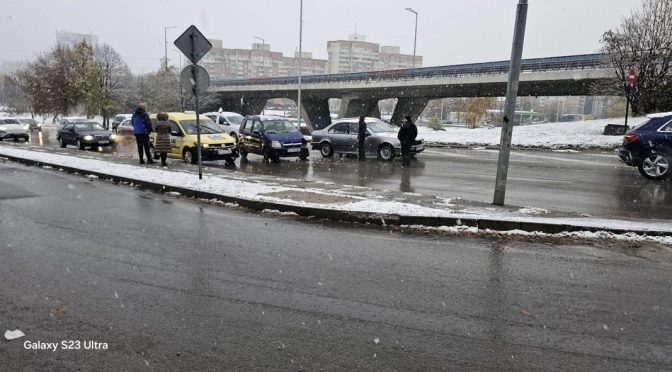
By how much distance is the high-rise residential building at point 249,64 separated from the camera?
122 metres

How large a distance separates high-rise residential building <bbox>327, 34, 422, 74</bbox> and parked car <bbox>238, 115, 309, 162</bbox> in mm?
105483

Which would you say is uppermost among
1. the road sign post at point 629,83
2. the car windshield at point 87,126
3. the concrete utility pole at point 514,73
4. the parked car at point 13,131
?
Answer: the road sign post at point 629,83

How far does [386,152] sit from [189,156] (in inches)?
287

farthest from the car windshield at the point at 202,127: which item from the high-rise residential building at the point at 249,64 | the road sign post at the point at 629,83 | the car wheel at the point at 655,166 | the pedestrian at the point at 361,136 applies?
the high-rise residential building at the point at 249,64

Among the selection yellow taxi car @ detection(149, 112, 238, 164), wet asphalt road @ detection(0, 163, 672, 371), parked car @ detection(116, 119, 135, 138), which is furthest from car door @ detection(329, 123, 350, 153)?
parked car @ detection(116, 119, 135, 138)

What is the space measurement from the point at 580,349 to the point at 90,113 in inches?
2208

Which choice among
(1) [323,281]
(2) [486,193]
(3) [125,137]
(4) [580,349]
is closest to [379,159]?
(2) [486,193]

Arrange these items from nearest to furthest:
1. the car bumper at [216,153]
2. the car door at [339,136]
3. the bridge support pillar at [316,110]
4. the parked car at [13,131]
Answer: the car bumper at [216,153], the car door at [339,136], the parked car at [13,131], the bridge support pillar at [316,110]

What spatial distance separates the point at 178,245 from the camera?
595 centimetres

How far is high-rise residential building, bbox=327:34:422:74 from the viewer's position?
120 m

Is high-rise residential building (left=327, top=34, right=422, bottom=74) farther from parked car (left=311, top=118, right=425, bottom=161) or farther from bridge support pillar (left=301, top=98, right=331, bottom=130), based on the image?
parked car (left=311, top=118, right=425, bottom=161)

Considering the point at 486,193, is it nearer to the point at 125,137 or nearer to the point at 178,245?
the point at 178,245

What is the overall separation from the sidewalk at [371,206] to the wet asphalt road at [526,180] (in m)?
1.20

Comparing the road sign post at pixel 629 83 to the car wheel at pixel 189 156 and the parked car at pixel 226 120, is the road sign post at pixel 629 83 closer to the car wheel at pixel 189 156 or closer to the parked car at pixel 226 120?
the parked car at pixel 226 120
